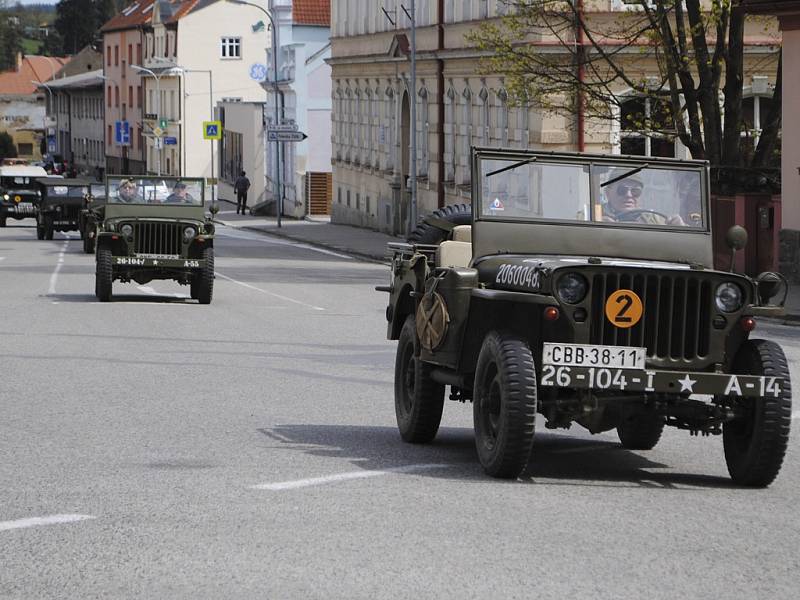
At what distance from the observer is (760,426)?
30.0ft

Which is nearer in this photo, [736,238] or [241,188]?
[736,238]

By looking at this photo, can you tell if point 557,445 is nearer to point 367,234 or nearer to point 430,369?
point 430,369

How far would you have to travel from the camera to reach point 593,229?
10484 millimetres

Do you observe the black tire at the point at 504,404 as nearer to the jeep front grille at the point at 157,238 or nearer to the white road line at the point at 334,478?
the white road line at the point at 334,478

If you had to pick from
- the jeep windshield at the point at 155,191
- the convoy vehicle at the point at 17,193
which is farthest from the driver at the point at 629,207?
the convoy vehicle at the point at 17,193

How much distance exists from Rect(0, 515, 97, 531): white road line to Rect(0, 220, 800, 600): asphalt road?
0.01 metres

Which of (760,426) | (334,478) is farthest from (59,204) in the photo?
(760,426)


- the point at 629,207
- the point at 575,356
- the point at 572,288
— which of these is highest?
the point at 629,207

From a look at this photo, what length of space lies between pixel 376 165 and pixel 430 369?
47.9m

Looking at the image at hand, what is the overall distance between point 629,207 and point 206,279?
1580 centimetres

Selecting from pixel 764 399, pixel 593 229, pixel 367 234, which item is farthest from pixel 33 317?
pixel 367 234

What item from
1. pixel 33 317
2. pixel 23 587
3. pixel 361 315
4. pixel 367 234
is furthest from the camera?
pixel 367 234

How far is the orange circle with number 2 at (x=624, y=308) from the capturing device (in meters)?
9.09

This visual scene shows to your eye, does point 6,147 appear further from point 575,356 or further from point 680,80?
point 575,356
